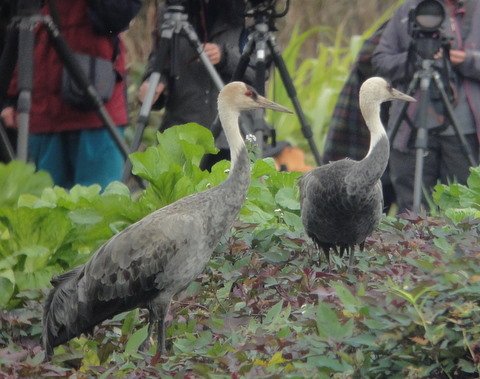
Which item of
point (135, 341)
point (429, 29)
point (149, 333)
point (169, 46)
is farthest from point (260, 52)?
point (135, 341)

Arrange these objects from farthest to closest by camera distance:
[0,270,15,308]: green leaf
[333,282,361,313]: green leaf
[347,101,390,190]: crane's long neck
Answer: [347,101,390,190]: crane's long neck → [0,270,15,308]: green leaf → [333,282,361,313]: green leaf

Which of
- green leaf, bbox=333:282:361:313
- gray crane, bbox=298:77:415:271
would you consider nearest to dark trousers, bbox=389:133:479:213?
gray crane, bbox=298:77:415:271

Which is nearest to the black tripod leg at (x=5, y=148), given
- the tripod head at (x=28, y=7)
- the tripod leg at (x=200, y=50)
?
the tripod head at (x=28, y=7)

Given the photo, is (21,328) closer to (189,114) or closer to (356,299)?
(356,299)

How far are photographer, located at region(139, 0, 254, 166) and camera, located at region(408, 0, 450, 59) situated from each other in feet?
2.96

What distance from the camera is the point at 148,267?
5688 millimetres

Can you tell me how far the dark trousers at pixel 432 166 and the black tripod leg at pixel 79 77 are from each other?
1.82 m

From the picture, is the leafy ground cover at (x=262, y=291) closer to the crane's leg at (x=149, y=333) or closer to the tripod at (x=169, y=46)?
the crane's leg at (x=149, y=333)

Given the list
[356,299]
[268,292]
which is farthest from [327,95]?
[356,299]

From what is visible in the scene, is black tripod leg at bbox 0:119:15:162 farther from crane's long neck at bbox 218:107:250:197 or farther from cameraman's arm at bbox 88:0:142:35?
crane's long neck at bbox 218:107:250:197

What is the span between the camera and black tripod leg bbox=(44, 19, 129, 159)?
25.3 ft

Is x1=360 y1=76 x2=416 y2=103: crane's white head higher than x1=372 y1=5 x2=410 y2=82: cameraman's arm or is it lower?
higher

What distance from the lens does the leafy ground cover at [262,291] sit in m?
4.84

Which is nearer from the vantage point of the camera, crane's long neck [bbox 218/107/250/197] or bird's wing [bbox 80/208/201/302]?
bird's wing [bbox 80/208/201/302]
